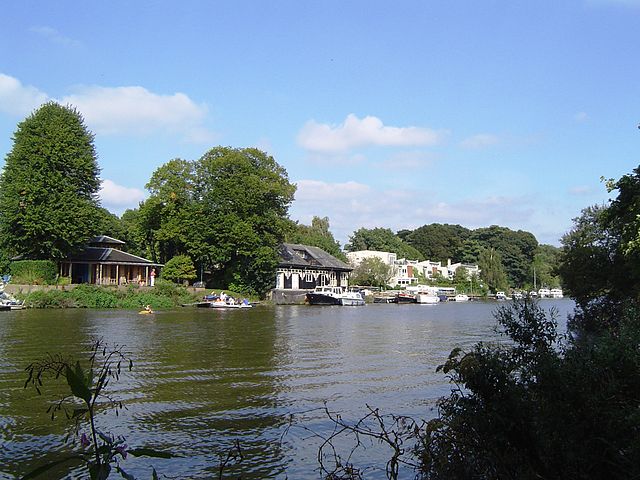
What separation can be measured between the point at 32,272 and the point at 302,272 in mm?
35535

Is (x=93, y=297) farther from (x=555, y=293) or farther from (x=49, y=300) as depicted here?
(x=555, y=293)

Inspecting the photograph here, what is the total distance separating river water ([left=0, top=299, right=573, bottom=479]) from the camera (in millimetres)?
9773

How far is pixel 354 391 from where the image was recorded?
50.2 feet

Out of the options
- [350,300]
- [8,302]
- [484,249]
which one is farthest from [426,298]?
[8,302]

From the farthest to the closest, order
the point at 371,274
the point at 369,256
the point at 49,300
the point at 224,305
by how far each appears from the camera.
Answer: the point at 369,256, the point at 371,274, the point at 224,305, the point at 49,300

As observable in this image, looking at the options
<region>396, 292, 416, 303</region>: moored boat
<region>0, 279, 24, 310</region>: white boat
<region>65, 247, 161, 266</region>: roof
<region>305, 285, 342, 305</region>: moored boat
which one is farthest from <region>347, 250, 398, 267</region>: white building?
<region>0, 279, 24, 310</region>: white boat

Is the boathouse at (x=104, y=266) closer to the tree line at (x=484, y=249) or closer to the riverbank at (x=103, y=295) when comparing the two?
the riverbank at (x=103, y=295)

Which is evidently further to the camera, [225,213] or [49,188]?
[225,213]

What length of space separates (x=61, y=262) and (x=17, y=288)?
22.2ft

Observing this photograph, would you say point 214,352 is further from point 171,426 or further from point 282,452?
point 282,452

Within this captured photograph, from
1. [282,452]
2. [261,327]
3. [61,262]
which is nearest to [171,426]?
[282,452]

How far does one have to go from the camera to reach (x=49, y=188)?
49.5m

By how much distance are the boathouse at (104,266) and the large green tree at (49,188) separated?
3.79 metres

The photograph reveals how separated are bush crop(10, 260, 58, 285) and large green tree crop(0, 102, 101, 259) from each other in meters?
1.34
